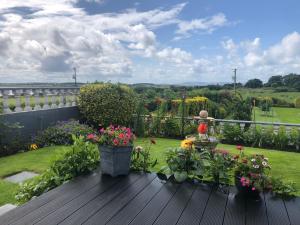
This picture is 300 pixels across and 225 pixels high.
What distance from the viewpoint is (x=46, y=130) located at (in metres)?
6.87

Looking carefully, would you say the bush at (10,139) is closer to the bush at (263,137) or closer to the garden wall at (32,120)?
the garden wall at (32,120)

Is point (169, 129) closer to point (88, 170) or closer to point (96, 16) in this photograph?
point (96, 16)

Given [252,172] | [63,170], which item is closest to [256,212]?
[252,172]

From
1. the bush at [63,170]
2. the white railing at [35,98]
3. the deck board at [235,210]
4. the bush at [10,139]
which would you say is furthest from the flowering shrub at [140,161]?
the white railing at [35,98]

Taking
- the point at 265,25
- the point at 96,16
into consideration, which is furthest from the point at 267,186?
the point at 96,16

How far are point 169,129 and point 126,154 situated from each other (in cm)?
513

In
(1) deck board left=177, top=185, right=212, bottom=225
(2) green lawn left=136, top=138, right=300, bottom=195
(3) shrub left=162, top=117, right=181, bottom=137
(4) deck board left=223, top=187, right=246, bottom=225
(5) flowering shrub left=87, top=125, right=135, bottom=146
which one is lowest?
(2) green lawn left=136, top=138, right=300, bottom=195


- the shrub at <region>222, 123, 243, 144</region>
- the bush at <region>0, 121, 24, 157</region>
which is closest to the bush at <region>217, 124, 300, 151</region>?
the shrub at <region>222, 123, 243, 144</region>

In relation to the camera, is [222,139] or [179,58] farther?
[179,58]

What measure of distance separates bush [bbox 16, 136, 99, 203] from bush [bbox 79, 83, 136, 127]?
4.45 m

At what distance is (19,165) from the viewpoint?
494cm

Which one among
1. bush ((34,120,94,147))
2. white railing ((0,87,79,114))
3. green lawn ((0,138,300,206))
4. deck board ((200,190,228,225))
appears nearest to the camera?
deck board ((200,190,228,225))

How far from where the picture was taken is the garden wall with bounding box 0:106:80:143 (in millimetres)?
6227

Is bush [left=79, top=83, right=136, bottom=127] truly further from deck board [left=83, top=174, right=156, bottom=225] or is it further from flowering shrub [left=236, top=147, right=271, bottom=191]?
flowering shrub [left=236, top=147, right=271, bottom=191]
